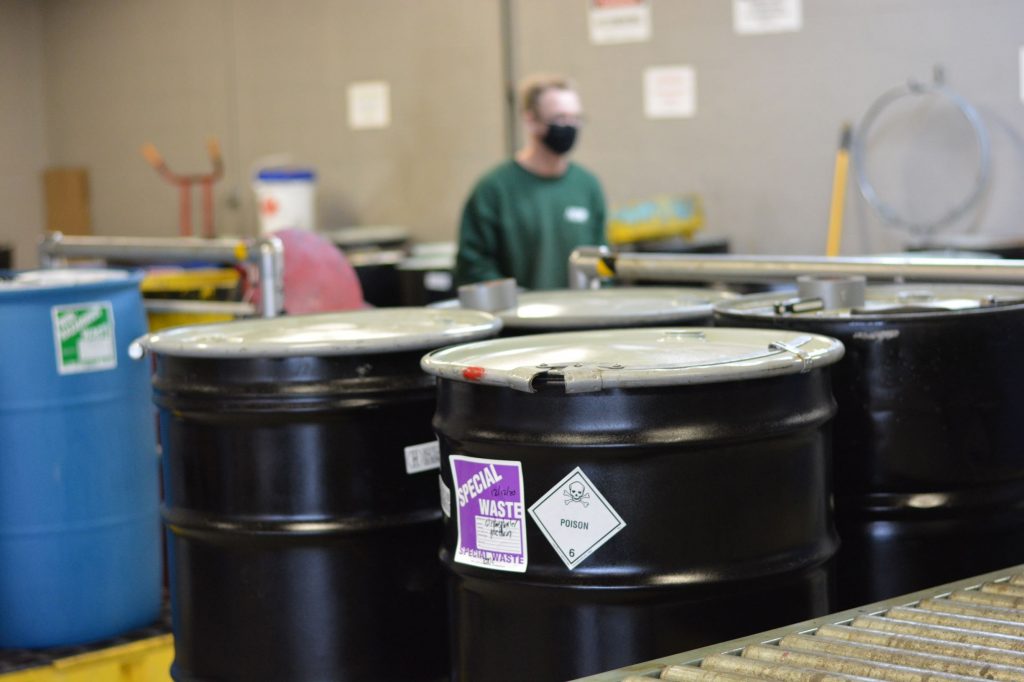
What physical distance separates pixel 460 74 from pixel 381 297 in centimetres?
178

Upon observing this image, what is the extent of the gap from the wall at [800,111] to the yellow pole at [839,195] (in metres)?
0.05

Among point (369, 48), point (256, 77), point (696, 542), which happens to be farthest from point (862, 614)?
point (256, 77)

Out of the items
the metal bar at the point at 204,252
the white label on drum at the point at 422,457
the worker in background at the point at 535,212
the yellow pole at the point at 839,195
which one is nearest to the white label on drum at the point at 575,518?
the white label on drum at the point at 422,457

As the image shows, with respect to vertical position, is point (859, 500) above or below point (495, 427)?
below

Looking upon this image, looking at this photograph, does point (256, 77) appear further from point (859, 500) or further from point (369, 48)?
point (859, 500)

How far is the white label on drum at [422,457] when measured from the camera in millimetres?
1812

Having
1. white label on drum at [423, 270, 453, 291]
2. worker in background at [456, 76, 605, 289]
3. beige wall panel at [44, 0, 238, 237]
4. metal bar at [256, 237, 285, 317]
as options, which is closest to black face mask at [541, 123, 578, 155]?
worker in background at [456, 76, 605, 289]

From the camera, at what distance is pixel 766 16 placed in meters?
6.36

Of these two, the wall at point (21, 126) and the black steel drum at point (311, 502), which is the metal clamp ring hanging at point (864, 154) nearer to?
the black steel drum at point (311, 502)

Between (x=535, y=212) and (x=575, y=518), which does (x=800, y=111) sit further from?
(x=575, y=518)

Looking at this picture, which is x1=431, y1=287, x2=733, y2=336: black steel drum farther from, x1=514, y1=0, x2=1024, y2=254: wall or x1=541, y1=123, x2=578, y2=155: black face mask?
x1=514, y1=0, x2=1024, y2=254: wall

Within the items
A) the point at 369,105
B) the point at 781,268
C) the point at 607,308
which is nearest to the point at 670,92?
the point at 369,105

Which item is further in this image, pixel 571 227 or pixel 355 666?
pixel 571 227

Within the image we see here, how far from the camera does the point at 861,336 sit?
5.56ft
